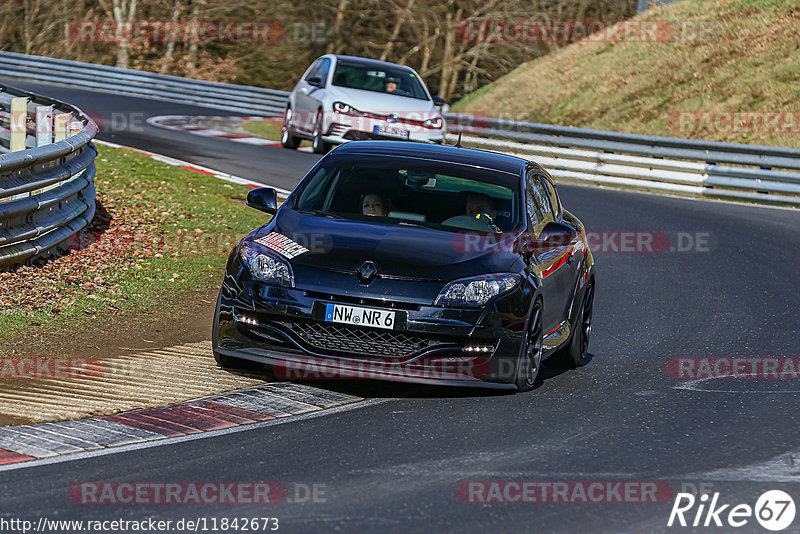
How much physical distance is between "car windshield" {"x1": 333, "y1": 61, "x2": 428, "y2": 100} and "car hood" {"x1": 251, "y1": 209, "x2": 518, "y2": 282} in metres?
14.6

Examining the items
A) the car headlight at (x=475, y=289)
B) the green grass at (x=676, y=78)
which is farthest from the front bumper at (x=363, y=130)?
the car headlight at (x=475, y=289)

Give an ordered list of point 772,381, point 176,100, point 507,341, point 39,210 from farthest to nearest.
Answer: point 176,100
point 39,210
point 772,381
point 507,341

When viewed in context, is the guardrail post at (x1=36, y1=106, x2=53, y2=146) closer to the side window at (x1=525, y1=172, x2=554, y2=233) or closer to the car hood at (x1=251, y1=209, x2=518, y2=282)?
the car hood at (x1=251, y1=209, x2=518, y2=282)

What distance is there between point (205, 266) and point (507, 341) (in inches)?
216

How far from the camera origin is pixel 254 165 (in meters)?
20.4

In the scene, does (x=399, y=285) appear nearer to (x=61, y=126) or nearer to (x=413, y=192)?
(x=413, y=192)

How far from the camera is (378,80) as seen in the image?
75.4 feet

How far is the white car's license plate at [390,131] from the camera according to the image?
21.7 metres

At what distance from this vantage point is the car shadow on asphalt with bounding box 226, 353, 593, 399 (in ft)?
25.9

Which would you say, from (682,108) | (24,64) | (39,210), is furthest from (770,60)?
(39,210)

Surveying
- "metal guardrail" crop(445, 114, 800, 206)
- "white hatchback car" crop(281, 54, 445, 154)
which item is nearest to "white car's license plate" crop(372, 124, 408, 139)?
"white hatchback car" crop(281, 54, 445, 154)

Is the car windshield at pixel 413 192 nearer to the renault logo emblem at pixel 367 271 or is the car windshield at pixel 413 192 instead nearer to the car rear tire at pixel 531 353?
the car rear tire at pixel 531 353

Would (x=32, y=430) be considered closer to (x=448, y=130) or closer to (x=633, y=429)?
(x=633, y=429)

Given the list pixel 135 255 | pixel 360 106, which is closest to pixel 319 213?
pixel 135 255
